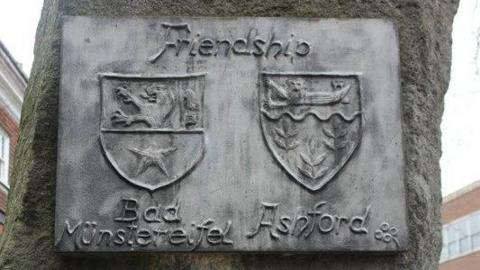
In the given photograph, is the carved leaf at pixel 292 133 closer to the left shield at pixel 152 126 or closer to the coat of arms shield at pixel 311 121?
the coat of arms shield at pixel 311 121

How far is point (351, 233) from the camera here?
3.10 meters

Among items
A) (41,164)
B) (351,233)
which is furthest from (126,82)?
(351,233)

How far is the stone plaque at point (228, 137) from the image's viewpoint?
3082 millimetres

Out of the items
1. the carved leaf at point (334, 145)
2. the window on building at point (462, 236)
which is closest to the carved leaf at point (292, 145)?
the carved leaf at point (334, 145)

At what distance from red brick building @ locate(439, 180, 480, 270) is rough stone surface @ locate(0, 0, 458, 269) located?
16.1 meters

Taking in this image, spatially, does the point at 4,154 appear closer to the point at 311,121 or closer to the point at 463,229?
the point at 463,229

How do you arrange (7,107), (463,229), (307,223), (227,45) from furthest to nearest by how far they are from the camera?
(463,229), (7,107), (227,45), (307,223)

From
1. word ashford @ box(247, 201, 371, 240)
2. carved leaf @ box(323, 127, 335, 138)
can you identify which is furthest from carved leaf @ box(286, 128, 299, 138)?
word ashford @ box(247, 201, 371, 240)

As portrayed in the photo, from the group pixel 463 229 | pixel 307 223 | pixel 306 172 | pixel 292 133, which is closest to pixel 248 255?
pixel 307 223

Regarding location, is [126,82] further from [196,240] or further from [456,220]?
[456,220]

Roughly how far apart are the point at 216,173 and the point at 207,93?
0.31 m

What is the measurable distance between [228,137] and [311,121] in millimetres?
321

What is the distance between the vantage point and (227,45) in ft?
10.6

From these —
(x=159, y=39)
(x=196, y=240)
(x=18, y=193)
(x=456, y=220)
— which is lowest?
(x=196, y=240)
